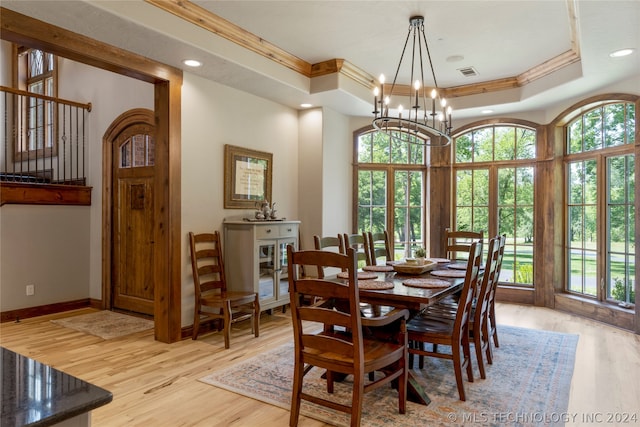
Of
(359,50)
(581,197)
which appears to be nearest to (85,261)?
(359,50)

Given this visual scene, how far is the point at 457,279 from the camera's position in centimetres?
306

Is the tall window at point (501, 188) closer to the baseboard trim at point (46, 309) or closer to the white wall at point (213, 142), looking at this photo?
the white wall at point (213, 142)

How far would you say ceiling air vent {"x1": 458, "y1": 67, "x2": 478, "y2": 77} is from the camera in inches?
187

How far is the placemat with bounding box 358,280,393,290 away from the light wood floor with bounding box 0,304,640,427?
2.84ft

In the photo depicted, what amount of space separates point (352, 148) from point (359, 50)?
182cm

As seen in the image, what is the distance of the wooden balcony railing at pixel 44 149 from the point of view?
4.71 meters

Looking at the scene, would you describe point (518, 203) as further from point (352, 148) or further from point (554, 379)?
point (554, 379)

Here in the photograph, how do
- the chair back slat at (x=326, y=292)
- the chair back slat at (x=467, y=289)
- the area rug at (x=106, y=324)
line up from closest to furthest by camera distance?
the chair back slat at (x=326, y=292), the chair back slat at (x=467, y=289), the area rug at (x=106, y=324)

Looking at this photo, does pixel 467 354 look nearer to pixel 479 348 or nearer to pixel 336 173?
pixel 479 348

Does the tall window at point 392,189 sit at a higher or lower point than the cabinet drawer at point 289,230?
higher

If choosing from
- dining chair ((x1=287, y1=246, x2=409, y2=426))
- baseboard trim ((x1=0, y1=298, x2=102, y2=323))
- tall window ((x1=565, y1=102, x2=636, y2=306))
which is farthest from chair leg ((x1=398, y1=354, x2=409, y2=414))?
baseboard trim ((x1=0, y1=298, x2=102, y2=323))

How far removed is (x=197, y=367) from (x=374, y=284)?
1.59 metres

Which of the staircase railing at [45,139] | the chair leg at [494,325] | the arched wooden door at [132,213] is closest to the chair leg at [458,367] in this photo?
the chair leg at [494,325]

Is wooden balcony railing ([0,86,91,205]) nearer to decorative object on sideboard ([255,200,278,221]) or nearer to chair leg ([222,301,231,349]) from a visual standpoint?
decorative object on sideboard ([255,200,278,221])
